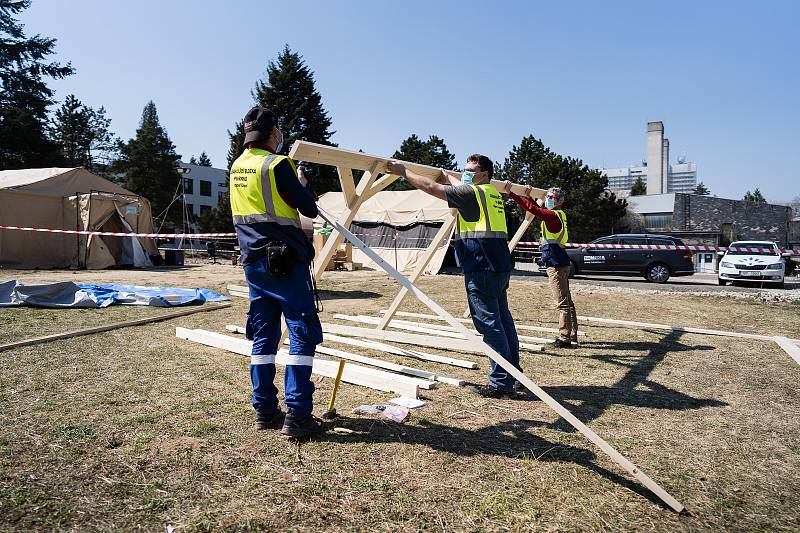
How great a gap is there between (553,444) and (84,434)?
2978 mm

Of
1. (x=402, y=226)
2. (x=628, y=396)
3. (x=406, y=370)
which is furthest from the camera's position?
(x=402, y=226)

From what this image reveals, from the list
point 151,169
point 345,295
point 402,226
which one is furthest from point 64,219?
point 151,169

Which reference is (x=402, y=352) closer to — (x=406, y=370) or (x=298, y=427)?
(x=406, y=370)

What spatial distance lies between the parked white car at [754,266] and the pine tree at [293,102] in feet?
90.7

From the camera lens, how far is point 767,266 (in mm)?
15953

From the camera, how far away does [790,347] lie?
20.9ft

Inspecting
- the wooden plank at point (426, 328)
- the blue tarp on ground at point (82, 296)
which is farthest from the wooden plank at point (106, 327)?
the wooden plank at point (426, 328)

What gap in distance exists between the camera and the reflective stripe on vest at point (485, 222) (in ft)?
14.3

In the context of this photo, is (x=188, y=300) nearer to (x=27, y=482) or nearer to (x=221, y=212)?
(x=27, y=482)

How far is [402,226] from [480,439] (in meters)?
17.4

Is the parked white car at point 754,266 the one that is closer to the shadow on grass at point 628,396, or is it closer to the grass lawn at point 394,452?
the grass lawn at point 394,452

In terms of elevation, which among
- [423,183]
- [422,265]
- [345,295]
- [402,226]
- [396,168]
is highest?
[402,226]

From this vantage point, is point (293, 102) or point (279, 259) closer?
point (279, 259)

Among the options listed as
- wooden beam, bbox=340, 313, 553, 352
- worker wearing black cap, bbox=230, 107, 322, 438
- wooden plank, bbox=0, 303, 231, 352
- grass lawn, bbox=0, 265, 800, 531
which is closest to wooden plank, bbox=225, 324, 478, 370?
grass lawn, bbox=0, 265, 800, 531
